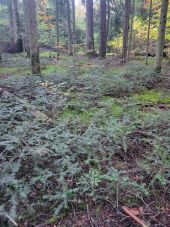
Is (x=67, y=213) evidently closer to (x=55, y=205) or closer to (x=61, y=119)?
(x=55, y=205)

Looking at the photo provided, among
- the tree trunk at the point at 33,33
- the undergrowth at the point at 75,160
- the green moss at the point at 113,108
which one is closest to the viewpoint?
the undergrowth at the point at 75,160

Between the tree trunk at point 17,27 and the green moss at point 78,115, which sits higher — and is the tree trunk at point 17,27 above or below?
above

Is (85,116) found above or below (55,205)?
above

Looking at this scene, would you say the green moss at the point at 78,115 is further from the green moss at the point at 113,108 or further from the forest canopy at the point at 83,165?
the green moss at the point at 113,108

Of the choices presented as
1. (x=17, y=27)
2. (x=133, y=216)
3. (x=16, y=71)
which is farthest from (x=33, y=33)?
(x=17, y=27)

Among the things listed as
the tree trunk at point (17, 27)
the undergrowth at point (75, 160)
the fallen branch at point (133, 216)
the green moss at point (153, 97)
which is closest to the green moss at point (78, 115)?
the undergrowth at point (75, 160)

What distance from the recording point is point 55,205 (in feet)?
9.46

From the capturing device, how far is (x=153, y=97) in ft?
22.7

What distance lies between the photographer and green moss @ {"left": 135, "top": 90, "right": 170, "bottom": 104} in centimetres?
650

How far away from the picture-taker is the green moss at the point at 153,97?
6504 millimetres

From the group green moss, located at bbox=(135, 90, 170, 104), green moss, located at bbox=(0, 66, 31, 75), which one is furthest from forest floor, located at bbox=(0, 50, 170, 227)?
green moss, located at bbox=(0, 66, 31, 75)

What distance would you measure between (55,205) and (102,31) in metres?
13.5

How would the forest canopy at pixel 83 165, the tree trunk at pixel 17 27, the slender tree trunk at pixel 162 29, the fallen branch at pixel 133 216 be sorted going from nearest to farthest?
the fallen branch at pixel 133 216
the forest canopy at pixel 83 165
the slender tree trunk at pixel 162 29
the tree trunk at pixel 17 27

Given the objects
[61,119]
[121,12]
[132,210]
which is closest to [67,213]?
[132,210]
